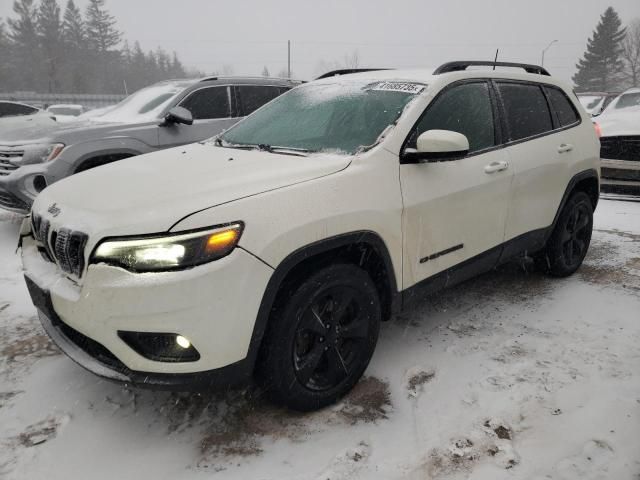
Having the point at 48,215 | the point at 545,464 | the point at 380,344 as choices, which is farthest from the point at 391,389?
the point at 48,215

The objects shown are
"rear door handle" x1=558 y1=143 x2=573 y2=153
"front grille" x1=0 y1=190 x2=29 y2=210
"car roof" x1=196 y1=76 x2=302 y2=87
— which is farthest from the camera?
"car roof" x1=196 y1=76 x2=302 y2=87

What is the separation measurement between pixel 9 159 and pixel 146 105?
1661mm

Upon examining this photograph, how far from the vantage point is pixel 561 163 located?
376 centimetres

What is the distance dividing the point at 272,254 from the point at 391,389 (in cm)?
115

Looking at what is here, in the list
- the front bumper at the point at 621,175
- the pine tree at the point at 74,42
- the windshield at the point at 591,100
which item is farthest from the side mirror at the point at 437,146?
the pine tree at the point at 74,42

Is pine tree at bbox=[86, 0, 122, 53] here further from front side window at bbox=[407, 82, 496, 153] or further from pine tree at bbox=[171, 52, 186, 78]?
front side window at bbox=[407, 82, 496, 153]

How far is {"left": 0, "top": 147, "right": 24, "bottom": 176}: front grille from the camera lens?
5.40 m

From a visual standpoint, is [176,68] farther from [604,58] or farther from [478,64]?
[478,64]

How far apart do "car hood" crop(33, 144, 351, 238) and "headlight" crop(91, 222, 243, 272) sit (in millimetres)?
50

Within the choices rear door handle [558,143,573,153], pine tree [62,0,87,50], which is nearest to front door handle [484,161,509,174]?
rear door handle [558,143,573,153]

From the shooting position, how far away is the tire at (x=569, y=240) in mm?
3984

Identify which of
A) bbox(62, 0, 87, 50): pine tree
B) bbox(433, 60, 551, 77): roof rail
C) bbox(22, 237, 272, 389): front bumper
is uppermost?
bbox(62, 0, 87, 50): pine tree

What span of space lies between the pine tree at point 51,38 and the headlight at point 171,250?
70.2 meters

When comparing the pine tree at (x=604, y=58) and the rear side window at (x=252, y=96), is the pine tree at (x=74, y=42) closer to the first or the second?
the pine tree at (x=604, y=58)
